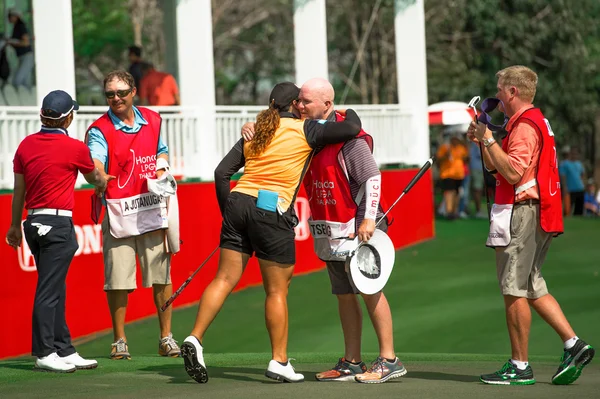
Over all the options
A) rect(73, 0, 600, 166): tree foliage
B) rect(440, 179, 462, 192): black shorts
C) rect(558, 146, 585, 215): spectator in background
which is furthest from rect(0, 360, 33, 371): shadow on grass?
rect(73, 0, 600, 166): tree foliage

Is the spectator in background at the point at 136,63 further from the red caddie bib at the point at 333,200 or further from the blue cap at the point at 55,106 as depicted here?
the red caddie bib at the point at 333,200

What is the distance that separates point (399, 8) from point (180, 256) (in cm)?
783

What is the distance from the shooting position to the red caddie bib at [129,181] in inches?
367

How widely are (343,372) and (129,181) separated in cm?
238

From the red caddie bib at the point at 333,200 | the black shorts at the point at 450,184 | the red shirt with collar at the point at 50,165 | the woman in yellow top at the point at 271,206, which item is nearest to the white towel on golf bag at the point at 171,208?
the red shirt with collar at the point at 50,165

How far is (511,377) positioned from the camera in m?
7.79

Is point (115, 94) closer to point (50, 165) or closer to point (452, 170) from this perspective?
point (50, 165)

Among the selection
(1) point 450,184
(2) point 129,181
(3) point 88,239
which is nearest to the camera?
(2) point 129,181

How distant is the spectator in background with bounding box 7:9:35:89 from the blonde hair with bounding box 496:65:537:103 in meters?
11.3

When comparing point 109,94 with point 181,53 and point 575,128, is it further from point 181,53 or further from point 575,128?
point 575,128

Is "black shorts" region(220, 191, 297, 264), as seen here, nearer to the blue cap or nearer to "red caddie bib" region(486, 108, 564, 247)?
"red caddie bib" region(486, 108, 564, 247)

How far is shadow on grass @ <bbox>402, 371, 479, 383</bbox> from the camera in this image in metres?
8.12

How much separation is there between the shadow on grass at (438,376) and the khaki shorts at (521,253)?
709mm

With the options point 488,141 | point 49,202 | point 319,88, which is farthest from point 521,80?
point 49,202
